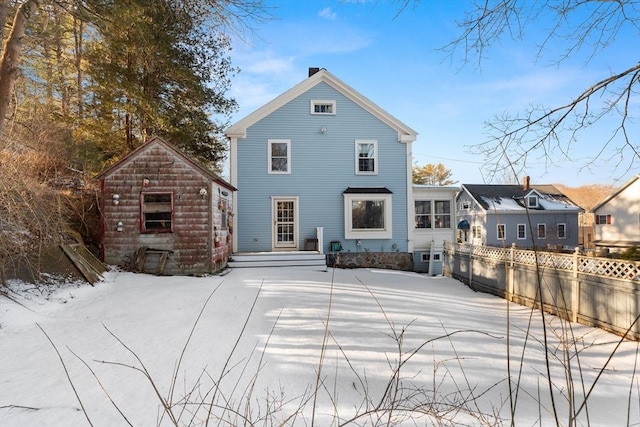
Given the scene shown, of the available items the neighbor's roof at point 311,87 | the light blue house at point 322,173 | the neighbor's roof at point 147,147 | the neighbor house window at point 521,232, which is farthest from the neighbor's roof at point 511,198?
the neighbor's roof at point 147,147

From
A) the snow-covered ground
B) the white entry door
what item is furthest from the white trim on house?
the snow-covered ground

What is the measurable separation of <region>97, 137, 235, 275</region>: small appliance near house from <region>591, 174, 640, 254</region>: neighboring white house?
24.2m

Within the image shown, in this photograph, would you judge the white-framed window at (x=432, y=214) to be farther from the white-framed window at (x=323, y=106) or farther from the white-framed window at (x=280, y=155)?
the white-framed window at (x=280, y=155)

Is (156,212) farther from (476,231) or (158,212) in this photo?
(476,231)

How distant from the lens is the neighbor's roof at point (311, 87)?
1308cm

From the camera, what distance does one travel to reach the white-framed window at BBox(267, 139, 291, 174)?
13258mm

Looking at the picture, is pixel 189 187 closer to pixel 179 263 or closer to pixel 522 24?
pixel 179 263

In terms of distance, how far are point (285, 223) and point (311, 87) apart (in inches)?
215

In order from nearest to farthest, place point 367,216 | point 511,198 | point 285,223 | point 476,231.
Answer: point 285,223 → point 367,216 → point 476,231 → point 511,198

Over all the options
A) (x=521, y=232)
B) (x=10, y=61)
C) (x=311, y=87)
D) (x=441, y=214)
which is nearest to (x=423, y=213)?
(x=441, y=214)

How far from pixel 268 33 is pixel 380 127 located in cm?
878

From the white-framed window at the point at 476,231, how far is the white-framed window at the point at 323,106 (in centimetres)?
1463

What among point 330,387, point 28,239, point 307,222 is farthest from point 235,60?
point 330,387

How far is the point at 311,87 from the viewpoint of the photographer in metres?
13.5
